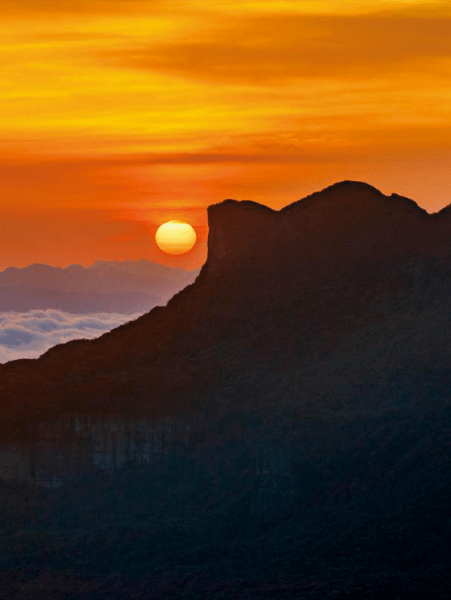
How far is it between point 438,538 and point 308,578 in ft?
35.3

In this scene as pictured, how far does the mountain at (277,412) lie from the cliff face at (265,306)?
0.18 metres

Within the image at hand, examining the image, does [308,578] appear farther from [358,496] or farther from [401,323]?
[401,323]

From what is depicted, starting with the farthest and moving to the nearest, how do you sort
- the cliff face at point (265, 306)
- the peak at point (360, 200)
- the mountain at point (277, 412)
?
the peak at point (360, 200)
the cliff face at point (265, 306)
the mountain at point (277, 412)

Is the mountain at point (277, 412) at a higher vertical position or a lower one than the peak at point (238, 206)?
lower

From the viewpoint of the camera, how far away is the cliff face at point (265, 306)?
160 metres

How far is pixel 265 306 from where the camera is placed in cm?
16800

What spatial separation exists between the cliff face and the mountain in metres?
0.18

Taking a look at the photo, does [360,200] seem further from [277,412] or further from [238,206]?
[277,412]

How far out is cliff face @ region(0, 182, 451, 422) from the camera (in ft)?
526

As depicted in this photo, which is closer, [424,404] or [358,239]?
[424,404]

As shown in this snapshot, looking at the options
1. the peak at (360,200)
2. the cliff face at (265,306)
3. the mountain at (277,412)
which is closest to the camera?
the mountain at (277,412)

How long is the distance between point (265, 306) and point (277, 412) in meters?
16.1

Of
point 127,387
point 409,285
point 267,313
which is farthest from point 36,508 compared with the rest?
point 409,285

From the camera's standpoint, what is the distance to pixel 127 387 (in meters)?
160
